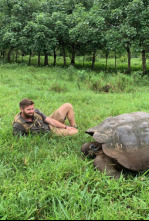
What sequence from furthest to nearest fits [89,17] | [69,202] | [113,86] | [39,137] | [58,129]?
[89,17] < [113,86] < [58,129] < [39,137] < [69,202]

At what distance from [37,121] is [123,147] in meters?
1.48

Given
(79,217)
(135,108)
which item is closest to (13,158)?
(79,217)

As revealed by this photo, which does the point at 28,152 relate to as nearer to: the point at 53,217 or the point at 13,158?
the point at 13,158

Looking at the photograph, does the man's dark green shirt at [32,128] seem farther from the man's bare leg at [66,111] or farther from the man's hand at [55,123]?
the man's bare leg at [66,111]

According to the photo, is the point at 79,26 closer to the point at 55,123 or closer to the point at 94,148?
the point at 55,123

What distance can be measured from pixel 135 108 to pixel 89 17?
8308mm

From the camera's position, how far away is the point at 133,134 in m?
2.30

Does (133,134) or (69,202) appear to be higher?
(133,134)

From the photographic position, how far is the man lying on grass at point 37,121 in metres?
2.89

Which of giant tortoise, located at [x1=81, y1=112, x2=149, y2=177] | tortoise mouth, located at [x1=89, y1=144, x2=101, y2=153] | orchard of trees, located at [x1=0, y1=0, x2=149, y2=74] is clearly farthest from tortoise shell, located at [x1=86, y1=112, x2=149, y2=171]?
orchard of trees, located at [x1=0, y1=0, x2=149, y2=74]

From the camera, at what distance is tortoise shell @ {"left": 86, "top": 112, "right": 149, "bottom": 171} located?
7.22ft

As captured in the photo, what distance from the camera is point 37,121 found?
310cm

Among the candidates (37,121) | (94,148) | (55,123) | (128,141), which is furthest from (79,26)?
(128,141)

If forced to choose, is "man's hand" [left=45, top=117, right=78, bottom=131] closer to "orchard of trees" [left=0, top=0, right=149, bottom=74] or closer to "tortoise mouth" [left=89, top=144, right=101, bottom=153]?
"tortoise mouth" [left=89, top=144, right=101, bottom=153]
